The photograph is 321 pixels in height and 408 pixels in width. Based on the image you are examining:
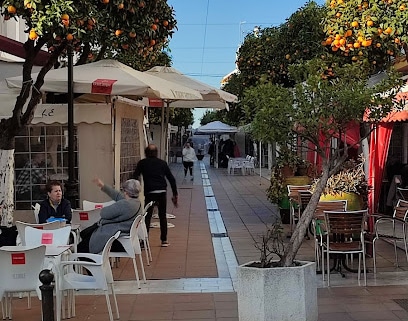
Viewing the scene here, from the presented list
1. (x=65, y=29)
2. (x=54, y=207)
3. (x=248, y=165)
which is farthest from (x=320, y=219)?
(x=248, y=165)

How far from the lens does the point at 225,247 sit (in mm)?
10680

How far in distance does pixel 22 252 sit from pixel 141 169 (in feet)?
17.1

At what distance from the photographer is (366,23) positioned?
7.55 meters

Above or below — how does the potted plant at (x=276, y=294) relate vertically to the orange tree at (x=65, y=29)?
below

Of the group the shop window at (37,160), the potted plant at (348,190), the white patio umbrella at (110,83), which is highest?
the white patio umbrella at (110,83)

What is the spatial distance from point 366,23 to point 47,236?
4.36 m

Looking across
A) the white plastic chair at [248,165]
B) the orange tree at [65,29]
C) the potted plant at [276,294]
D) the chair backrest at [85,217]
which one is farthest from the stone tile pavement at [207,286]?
the white plastic chair at [248,165]

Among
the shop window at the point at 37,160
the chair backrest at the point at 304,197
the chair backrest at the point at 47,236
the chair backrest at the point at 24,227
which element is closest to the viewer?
the chair backrest at the point at 47,236

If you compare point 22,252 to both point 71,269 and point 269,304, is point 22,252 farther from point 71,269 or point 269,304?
point 269,304

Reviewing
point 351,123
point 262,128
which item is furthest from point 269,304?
point 351,123

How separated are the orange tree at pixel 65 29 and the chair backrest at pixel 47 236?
1.37 m

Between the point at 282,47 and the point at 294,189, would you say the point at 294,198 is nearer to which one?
the point at 294,189

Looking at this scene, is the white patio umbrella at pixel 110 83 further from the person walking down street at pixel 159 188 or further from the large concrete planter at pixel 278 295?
the large concrete planter at pixel 278 295

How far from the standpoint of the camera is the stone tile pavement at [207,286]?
6.61m
